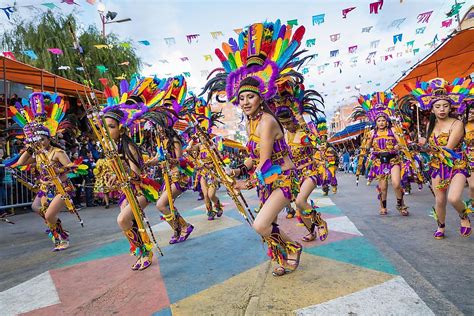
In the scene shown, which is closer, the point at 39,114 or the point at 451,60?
the point at 39,114

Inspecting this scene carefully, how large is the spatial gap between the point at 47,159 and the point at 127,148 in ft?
7.17

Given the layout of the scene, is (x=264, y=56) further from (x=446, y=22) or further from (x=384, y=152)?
(x=446, y=22)

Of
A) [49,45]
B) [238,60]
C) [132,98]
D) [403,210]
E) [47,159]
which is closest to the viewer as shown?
[238,60]

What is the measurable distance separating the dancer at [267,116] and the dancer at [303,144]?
979 millimetres

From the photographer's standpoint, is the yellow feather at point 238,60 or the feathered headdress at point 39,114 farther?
the feathered headdress at point 39,114

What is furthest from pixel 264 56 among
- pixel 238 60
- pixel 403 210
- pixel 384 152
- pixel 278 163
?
pixel 403 210

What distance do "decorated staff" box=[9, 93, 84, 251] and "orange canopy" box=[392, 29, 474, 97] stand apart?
779cm

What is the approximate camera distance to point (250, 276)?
127 inches

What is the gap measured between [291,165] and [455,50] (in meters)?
8.66

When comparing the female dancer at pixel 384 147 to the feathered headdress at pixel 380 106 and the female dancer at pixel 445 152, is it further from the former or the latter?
the female dancer at pixel 445 152

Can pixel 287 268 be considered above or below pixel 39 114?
below

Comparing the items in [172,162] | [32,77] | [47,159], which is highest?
[32,77]

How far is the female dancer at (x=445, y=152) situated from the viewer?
4039mm

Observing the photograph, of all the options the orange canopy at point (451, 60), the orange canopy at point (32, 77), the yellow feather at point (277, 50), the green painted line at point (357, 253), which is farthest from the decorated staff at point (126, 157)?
the orange canopy at point (451, 60)
